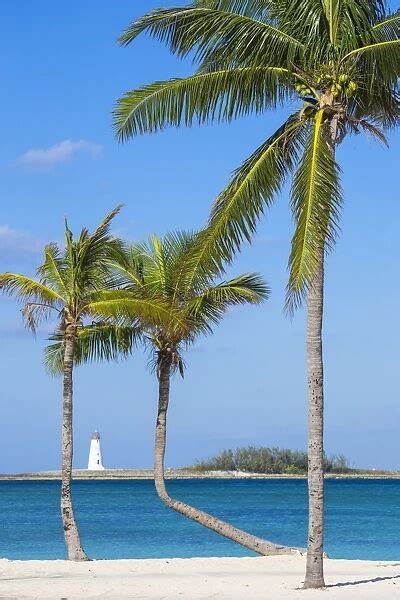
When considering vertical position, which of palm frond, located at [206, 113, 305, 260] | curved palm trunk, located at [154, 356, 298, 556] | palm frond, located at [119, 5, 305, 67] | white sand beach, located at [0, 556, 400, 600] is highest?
palm frond, located at [119, 5, 305, 67]

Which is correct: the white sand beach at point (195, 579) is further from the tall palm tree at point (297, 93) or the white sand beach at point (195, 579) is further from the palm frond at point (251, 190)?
the palm frond at point (251, 190)

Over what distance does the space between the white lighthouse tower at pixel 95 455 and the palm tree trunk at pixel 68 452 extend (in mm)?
86537

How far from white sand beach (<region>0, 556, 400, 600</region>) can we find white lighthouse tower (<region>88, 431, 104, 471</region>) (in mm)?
88534

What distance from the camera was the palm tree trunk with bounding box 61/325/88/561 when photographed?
2528 cm

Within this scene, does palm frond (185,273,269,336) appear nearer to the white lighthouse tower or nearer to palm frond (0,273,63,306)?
palm frond (0,273,63,306)

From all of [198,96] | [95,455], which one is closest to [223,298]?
[198,96]

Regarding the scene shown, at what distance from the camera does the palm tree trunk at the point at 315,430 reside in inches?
685

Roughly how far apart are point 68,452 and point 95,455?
9125 cm

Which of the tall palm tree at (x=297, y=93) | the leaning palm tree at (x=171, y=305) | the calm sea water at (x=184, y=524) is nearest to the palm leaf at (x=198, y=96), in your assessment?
the tall palm tree at (x=297, y=93)

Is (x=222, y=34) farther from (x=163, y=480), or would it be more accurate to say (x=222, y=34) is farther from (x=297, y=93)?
(x=163, y=480)

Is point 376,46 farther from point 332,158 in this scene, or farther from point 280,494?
point 280,494

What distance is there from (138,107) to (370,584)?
8.25 metres

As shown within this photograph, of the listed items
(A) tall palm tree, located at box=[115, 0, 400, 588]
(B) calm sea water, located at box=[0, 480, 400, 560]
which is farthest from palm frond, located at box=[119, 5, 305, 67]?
(B) calm sea water, located at box=[0, 480, 400, 560]

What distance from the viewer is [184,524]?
55062 millimetres
